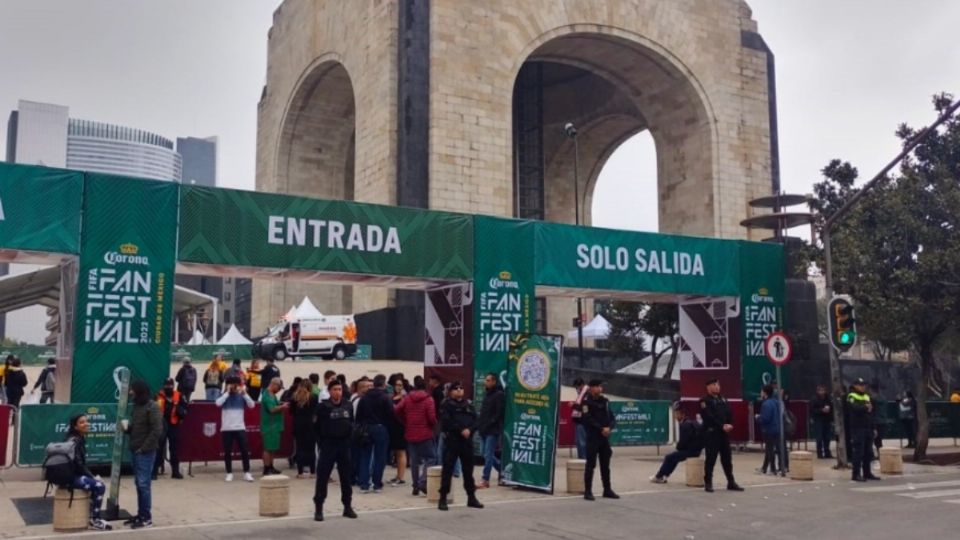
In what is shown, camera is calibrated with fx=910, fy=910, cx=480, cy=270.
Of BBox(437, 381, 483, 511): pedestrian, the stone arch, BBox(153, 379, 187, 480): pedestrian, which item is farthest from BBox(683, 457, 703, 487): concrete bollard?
the stone arch

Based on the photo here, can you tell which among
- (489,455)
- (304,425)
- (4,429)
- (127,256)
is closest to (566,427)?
(489,455)

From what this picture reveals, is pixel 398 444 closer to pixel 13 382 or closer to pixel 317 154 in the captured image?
pixel 13 382

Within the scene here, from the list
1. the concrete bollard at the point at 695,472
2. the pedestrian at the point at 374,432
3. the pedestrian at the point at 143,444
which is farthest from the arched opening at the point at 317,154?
the pedestrian at the point at 143,444

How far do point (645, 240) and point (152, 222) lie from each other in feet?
38.3


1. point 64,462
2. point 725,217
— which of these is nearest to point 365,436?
point 64,462

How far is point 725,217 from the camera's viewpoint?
131 feet

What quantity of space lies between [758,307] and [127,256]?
15.7 meters

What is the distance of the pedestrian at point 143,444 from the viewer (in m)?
11.2

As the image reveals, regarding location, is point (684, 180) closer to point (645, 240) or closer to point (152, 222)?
point (645, 240)

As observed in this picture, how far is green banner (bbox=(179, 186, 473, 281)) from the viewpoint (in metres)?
17.5

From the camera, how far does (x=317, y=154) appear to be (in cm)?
4872

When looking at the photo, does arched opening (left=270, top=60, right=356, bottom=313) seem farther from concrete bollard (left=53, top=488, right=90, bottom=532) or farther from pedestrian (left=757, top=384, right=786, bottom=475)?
concrete bollard (left=53, top=488, right=90, bottom=532)

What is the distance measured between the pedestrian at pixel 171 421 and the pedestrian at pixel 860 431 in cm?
1207

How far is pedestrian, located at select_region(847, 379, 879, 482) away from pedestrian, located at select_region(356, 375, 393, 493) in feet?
28.2
